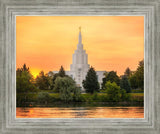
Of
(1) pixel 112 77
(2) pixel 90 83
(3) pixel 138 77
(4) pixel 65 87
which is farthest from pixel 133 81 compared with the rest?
(4) pixel 65 87

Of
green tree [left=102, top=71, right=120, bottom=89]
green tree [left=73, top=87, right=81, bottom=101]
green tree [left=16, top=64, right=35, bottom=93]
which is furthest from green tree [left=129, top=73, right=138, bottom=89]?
green tree [left=16, top=64, right=35, bottom=93]

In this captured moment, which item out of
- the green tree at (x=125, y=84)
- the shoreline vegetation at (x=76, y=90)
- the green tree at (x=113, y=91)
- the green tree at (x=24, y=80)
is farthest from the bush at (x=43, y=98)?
the green tree at (x=125, y=84)

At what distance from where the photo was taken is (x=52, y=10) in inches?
98.6

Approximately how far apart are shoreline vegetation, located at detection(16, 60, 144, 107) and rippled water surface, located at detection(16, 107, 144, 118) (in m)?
0.05

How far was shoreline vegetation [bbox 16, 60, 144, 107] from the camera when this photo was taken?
274 cm

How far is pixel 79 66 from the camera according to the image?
9.07 feet

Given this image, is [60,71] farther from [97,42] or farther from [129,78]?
[129,78]

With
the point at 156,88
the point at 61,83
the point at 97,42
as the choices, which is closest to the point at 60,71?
the point at 61,83

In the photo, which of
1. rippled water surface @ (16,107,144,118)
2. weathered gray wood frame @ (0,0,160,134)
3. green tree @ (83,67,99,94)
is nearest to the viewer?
weathered gray wood frame @ (0,0,160,134)

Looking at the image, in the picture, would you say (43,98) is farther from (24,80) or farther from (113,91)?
(113,91)

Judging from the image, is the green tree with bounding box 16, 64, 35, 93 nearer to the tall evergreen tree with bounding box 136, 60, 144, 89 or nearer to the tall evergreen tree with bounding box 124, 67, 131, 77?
the tall evergreen tree with bounding box 124, 67, 131, 77

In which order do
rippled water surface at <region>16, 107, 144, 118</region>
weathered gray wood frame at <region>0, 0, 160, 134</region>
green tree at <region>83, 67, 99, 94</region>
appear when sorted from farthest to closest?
1. green tree at <region>83, 67, 99, 94</region>
2. rippled water surface at <region>16, 107, 144, 118</region>
3. weathered gray wood frame at <region>0, 0, 160, 134</region>

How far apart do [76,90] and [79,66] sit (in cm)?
29

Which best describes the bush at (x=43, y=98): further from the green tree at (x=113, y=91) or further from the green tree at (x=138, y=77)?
the green tree at (x=138, y=77)
